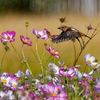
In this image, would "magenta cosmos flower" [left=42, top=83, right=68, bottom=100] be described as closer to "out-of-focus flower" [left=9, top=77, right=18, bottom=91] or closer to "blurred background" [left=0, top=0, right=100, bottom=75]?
"out-of-focus flower" [left=9, top=77, right=18, bottom=91]

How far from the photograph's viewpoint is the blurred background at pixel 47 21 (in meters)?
1.98

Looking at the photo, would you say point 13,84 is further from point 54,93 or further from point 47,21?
point 47,21

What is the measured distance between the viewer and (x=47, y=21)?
11.3 ft

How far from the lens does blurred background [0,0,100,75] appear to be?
6.50 feet

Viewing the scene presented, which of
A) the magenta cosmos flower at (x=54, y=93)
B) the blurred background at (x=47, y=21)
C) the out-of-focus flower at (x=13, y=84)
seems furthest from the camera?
the blurred background at (x=47, y=21)

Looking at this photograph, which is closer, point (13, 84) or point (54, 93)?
point (54, 93)

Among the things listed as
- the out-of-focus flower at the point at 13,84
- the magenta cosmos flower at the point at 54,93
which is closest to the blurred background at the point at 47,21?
the out-of-focus flower at the point at 13,84

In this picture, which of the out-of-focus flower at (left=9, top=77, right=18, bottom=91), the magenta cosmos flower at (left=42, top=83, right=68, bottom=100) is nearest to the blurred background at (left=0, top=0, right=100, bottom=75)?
the out-of-focus flower at (left=9, top=77, right=18, bottom=91)

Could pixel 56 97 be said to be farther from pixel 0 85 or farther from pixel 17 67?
pixel 17 67

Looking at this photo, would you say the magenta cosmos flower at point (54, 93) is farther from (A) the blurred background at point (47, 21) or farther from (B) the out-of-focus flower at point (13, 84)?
(A) the blurred background at point (47, 21)

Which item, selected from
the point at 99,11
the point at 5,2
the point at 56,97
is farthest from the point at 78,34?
the point at 5,2

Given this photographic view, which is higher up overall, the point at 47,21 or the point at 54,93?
the point at 47,21

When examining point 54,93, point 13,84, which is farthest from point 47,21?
point 54,93

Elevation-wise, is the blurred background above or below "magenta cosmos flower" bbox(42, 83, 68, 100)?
above
